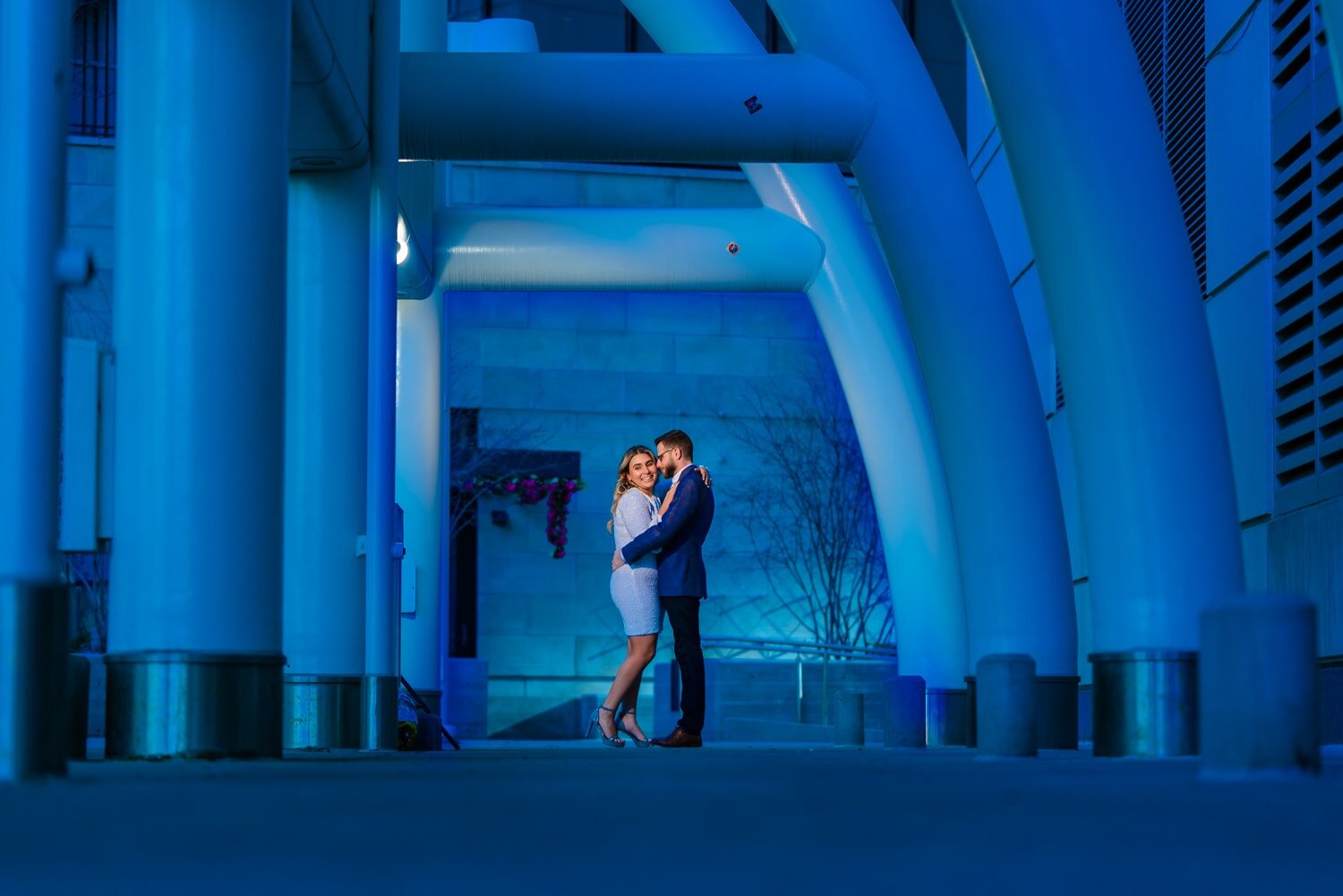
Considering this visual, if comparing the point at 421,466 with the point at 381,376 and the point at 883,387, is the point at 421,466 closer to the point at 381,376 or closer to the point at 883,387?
the point at 883,387

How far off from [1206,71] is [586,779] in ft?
39.8

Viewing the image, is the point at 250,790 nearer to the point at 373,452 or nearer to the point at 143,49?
the point at 143,49

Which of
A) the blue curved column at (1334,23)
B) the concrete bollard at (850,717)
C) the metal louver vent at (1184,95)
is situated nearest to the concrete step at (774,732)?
the concrete bollard at (850,717)

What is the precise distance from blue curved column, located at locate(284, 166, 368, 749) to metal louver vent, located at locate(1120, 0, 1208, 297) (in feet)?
25.5

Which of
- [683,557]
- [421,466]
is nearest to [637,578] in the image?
[683,557]

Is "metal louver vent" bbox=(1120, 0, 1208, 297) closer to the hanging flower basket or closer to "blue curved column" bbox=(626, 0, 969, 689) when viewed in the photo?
"blue curved column" bbox=(626, 0, 969, 689)

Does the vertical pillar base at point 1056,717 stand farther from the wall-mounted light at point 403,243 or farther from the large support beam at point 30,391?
the large support beam at point 30,391

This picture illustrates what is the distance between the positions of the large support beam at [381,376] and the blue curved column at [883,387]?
6.25 m

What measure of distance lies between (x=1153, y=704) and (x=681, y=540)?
3.87m

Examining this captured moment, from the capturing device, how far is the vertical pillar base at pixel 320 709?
34.6 feet

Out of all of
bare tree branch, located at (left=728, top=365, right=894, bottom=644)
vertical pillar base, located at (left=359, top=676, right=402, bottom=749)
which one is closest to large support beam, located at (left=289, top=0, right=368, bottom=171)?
vertical pillar base, located at (left=359, top=676, right=402, bottom=749)

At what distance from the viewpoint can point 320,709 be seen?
34.6 feet

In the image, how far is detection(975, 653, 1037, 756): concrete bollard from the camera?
7492 mm

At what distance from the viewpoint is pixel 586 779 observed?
5.57 metres
